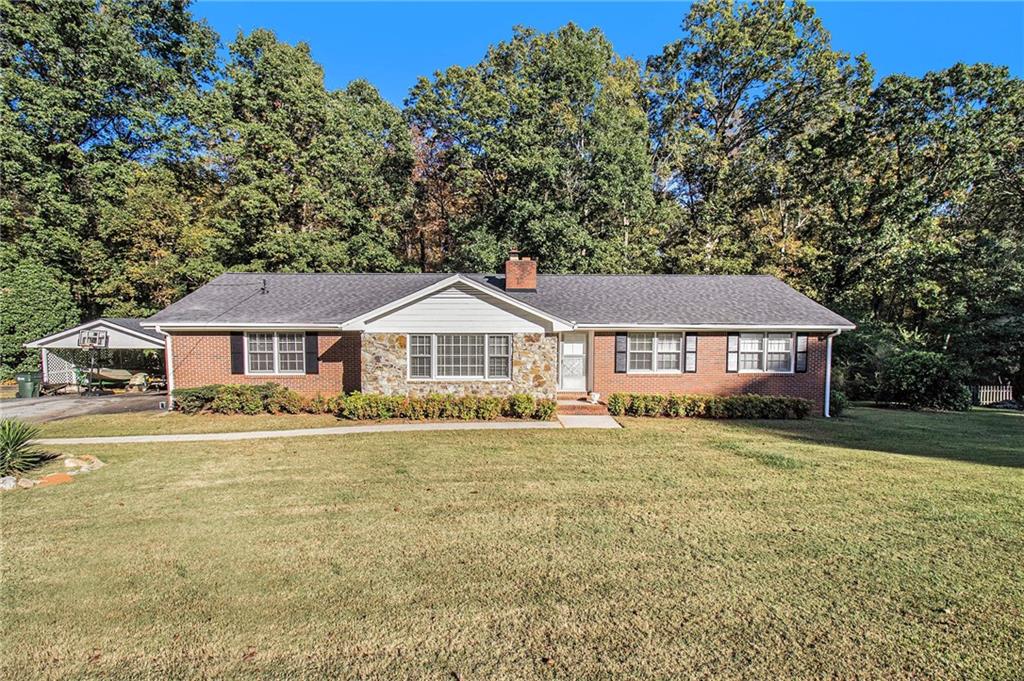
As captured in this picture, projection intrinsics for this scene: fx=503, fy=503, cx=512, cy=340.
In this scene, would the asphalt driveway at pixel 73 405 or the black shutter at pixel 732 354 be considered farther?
the black shutter at pixel 732 354

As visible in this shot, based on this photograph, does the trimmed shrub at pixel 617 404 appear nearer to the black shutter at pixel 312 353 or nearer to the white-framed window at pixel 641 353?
the white-framed window at pixel 641 353

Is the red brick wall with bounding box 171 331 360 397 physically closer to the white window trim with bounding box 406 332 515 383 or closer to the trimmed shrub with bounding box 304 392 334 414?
the trimmed shrub with bounding box 304 392 334 414

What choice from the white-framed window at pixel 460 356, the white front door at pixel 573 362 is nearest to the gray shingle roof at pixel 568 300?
the white front door at pixel 573 362

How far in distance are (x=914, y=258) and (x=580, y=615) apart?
28.1m

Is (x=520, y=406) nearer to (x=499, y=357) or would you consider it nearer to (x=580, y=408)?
(x=499, y=357)

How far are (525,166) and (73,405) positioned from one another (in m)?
21.5

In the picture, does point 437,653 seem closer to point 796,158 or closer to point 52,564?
point 52,564

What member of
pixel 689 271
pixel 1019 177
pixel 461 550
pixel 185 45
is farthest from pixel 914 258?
pixel 185 45

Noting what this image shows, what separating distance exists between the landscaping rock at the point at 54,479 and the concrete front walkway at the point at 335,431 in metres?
3.02

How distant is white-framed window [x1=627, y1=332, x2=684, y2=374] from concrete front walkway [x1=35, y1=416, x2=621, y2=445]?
3.08 m

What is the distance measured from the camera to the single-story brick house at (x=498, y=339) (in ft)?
50.8

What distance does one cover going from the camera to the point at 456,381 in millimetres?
15664

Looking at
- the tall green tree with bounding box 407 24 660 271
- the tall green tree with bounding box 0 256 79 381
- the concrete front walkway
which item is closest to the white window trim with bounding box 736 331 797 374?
Answer: the concrete front walkway

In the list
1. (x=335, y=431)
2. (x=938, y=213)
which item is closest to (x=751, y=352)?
(x=335, y=431)
